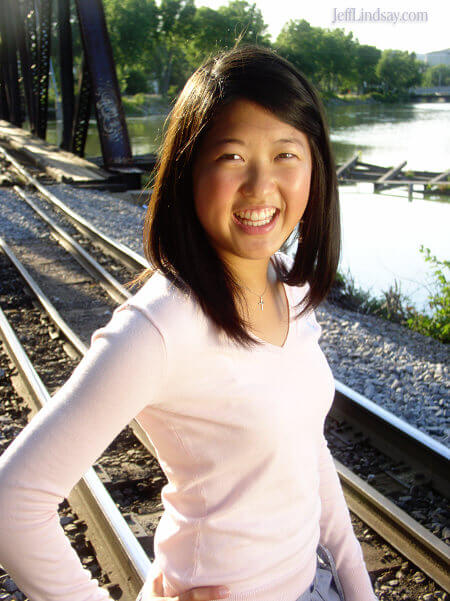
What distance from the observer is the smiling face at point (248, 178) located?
1.24 meters

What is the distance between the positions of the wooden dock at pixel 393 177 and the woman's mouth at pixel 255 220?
1644cm

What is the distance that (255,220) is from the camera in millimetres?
1298

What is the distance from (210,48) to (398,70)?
15.8 metres

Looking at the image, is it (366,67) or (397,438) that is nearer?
(397,438)

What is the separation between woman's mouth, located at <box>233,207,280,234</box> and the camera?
1290mm

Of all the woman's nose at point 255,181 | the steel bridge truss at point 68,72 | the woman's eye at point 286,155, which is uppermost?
the steel bridge truss at point 68,72

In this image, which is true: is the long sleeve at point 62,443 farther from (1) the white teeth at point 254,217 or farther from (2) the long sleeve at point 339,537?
(2) the long sleeve at point 339,537

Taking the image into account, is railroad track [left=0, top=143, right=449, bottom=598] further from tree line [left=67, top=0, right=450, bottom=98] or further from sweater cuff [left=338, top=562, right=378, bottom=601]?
tree line [left=67, top=0, right=450, bottom=98]

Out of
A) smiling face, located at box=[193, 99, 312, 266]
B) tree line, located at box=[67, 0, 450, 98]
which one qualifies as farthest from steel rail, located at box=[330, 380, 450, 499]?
tree line, located at box=[67, 0, 450, 98]

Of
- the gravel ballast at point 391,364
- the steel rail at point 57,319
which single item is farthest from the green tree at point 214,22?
the gravel ballast at point 391,364

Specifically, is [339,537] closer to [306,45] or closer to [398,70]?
[398,70]

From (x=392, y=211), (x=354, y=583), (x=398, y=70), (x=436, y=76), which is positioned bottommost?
(x=392, y=211)

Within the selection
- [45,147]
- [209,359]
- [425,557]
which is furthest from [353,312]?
[45,147]

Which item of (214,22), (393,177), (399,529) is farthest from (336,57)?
(399,529)
